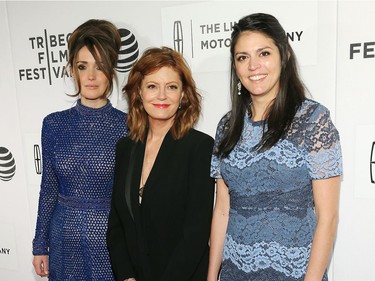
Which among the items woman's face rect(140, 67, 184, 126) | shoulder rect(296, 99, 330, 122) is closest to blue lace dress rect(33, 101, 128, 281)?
woman's face rect(140, 67, 184, 126)

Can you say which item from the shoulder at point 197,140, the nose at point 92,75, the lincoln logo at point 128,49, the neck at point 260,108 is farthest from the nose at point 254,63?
the lincoln logo at point 128,49

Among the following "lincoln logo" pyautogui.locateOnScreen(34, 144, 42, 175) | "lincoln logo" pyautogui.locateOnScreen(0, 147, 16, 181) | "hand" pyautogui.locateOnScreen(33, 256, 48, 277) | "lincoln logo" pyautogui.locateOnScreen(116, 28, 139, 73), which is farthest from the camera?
"lincoln logo" pyautogui.locateOnScreen(0, 147, 16, 181)

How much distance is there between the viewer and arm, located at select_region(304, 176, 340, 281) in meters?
1.38

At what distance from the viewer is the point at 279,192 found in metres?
1.42

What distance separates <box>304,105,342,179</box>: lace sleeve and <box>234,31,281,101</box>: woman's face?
207mm

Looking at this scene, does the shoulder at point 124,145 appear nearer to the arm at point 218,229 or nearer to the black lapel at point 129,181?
the black lapel at point 129,181

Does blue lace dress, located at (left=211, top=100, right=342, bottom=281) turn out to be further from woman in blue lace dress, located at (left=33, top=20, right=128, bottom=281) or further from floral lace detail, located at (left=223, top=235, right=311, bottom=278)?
woman in blue lace dress, located at (left=33, top=20, right=128, bottom=281)

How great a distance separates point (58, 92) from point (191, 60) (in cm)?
90

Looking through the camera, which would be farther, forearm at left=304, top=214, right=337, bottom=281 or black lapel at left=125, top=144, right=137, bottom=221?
black lapel at left=125, top=144, right=137, bottom=221

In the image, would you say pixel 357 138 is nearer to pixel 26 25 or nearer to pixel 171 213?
pixel 171 213

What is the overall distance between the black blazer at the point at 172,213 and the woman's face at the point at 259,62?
1.12ft

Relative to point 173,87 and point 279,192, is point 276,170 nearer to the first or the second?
point 279,192

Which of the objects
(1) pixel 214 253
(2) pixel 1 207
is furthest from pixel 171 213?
(2) pixel 1 207

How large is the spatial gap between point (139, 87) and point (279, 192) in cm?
75
